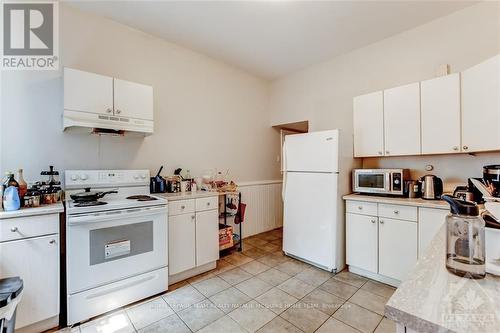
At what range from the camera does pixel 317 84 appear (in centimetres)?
341

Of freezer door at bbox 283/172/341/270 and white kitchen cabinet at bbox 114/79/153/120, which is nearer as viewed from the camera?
white kitchen cabinet at bbox 114/79/153/120

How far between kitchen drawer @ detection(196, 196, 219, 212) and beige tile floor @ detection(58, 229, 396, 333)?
75 centimetres

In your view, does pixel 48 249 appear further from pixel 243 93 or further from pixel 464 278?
pixel 243 93

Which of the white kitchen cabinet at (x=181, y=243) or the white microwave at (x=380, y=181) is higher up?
the white microwave at (x=380, y=181)

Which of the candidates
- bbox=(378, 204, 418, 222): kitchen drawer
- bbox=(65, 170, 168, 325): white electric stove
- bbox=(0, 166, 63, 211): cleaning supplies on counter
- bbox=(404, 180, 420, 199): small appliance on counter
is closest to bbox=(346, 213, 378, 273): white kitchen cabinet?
bbox=(378, 204, 418, 222): kitchen drawer

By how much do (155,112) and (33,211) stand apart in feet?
5.10

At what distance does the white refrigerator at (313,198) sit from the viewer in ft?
8.04

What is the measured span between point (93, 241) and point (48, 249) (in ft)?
0.90

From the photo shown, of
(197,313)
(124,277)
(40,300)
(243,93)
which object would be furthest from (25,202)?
(243,93)

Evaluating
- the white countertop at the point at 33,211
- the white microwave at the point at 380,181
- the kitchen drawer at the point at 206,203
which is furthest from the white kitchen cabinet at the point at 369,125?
the white countertop at the point at 33,211

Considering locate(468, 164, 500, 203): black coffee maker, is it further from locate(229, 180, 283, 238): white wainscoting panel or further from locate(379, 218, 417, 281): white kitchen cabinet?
locate(229, 180, 283, 238): white wainscoting panel

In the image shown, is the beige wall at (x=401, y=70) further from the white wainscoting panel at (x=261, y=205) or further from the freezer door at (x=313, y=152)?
the white wainscoting panel at (x=261, y=205)

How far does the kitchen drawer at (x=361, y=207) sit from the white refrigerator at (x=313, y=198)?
6.3 inches

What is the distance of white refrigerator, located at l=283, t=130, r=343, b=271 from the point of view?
8.04 feet
